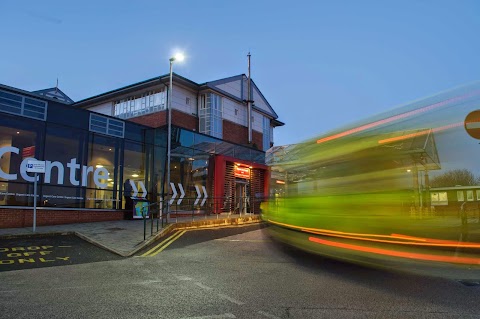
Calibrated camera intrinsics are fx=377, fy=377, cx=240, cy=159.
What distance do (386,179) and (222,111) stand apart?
2488 cm

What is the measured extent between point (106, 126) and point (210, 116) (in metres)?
11.2

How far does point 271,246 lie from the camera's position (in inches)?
454

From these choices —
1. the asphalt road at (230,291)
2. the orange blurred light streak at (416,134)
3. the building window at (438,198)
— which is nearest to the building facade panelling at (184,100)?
the asphalt road at (230,291)

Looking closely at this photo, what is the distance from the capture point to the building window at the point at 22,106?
15453 mm

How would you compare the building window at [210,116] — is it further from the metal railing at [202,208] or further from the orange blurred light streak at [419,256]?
the orange blurred light streak at [419,256]

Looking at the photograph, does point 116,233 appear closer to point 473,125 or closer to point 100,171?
point 100,171

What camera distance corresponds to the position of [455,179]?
5.75 metres

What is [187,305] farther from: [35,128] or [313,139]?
[35,128]

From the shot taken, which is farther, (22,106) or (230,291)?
(22,106)

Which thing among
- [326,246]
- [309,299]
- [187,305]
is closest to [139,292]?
[187,305]

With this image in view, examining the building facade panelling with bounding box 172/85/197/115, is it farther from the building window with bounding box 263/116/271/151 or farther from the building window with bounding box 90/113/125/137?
the building window with bounding box 263/116/271/151

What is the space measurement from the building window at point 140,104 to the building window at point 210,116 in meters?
3.48

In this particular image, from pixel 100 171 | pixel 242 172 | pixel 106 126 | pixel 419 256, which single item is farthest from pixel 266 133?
pixel 419 256

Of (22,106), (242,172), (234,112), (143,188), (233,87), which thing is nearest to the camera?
(22,106)
